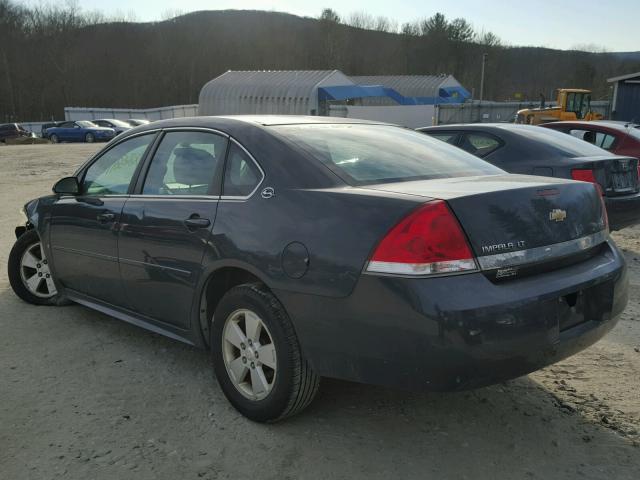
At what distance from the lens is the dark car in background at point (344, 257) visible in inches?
91.7

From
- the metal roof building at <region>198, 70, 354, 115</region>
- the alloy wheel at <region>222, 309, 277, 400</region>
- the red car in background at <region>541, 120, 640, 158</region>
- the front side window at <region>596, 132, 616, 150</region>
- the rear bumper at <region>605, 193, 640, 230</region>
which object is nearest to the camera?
the alloy wheel at <region>222, 309, 277, 400</region>

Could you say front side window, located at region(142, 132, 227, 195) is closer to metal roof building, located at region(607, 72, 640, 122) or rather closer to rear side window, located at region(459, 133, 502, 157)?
rear side window, located at region(459, 133, 502, 157)

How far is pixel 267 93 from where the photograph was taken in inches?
1865

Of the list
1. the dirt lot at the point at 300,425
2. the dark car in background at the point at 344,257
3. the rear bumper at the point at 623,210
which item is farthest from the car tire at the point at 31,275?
the rear bumper at the point at 623,210

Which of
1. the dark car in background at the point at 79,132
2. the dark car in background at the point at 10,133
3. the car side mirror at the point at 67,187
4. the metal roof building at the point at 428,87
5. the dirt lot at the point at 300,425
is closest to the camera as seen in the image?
the dirt lot at the point at 300,425

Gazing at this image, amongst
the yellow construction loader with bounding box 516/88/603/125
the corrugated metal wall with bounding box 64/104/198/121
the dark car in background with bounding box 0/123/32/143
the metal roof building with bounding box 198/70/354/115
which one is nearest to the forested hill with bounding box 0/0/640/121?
the corrugated metal wall with bounding box 64/104/198/121

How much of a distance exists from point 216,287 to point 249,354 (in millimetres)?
455

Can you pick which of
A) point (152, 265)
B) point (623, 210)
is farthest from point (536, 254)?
point (623, 210)

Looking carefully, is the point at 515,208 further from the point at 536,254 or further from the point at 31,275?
the point at 31,275

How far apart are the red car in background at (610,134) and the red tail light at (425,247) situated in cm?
715

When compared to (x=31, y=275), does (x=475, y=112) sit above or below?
above

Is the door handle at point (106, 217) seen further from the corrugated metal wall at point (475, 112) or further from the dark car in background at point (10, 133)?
the dark car in background at point (10, 133)

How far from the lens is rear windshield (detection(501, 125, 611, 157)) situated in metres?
6.40

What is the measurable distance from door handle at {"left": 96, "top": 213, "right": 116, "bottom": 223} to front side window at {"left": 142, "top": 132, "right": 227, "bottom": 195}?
31cm
